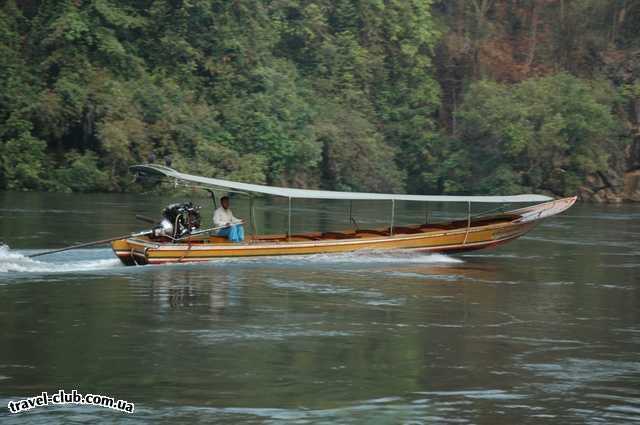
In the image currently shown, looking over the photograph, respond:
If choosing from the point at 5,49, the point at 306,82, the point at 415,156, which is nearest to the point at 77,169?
the point at 5,49

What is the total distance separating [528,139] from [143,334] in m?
51.9

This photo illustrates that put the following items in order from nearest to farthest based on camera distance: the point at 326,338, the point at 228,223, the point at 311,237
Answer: the point at 326,338
the point at 228,223
the point at 311,237

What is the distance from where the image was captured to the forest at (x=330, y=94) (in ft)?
198

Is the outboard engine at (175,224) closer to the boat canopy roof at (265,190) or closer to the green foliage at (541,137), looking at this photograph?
the boat canopy roof at (265,190)

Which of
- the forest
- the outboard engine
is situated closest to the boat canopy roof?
the outboard engine

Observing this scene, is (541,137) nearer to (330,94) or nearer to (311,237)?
(330,94)

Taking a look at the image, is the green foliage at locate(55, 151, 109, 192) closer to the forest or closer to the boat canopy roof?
the forest

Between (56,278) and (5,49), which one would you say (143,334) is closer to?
(56,278)

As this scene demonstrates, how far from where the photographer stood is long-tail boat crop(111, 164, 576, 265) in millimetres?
27781

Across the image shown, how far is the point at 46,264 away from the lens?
2725cm

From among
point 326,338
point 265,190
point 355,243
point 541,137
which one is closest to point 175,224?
point 265,190

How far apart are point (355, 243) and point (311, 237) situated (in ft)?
4.19

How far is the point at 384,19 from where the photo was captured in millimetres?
76375

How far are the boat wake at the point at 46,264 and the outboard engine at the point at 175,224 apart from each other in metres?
1.35
